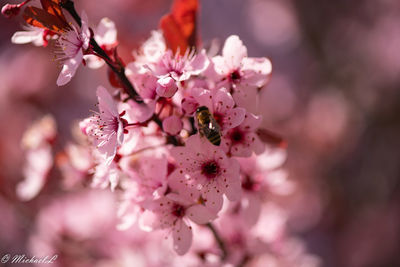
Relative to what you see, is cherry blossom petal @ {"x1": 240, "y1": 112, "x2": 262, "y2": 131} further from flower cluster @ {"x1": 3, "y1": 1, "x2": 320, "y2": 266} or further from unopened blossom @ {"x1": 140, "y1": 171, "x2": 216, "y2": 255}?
unopened blossom @ {"x1": 140, "y1": 171, "x2": 216, "y2": 255}

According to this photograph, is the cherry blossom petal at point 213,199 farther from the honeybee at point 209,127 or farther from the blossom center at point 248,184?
the blossom center at point 248,184

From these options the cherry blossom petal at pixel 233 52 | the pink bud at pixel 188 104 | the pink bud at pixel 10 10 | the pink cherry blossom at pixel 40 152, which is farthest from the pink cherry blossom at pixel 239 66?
the pink cherry blossom at pixel 40 152

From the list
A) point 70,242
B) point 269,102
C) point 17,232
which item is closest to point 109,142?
point 70,242

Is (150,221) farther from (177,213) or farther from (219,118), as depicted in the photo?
(219,118)

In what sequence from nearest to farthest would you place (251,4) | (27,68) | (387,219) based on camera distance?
(387,219) < (27,68) < (251,4)

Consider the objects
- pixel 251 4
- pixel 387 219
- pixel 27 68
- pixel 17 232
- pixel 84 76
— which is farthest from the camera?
pixel 251 4

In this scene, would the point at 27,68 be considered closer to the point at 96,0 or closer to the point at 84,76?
the point at 84,76
